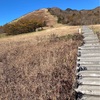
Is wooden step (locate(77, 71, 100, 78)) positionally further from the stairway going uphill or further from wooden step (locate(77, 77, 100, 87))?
wooden step (locate(77, 77, 100, 87))

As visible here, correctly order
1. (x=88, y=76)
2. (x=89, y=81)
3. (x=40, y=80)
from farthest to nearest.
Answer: (x=40, y=80), (x=88, y=76), (x=89, y=81)

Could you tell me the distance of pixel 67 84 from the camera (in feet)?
19.1

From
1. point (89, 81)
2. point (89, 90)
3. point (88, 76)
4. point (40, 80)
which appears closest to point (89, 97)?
point (89, 90)

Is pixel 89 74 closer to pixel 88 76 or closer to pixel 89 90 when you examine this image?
pixel 88 76

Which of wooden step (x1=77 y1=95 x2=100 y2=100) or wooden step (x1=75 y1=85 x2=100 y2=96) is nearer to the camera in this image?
wooden step (x1=77 y1=95 x2=100 y2=100)

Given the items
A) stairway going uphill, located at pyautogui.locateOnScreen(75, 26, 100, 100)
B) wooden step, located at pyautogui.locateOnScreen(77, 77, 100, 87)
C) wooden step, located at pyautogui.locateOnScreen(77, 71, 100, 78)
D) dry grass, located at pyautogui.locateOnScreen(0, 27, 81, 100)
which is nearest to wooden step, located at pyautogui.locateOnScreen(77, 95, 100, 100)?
stairway going uphill, located at pyautogui.locateOnScreen(75, 26, 100, 100)

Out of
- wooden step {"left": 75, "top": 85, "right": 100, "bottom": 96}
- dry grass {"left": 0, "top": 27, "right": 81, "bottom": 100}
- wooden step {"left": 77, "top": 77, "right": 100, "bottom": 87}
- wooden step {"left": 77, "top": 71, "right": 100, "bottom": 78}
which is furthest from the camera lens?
wooden step {"left": 77, "top": 71, "right": 100, "bottom": 78}

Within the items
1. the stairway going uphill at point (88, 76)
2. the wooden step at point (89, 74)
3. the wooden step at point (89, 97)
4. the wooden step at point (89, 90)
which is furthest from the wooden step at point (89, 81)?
the wooden step at point (89, 97)

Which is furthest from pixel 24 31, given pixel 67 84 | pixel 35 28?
pixel 67 84

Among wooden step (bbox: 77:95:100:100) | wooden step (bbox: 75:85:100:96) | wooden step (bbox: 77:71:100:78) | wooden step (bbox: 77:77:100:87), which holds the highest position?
wooden step (bbox: 77:71:100:78)

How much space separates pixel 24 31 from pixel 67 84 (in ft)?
80.0

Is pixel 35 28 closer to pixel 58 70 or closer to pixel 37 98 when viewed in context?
pixel 58 70

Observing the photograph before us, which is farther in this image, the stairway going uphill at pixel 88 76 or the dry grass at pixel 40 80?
the dry grass at pixel 40 80

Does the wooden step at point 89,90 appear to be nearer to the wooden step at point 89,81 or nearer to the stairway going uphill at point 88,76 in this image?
the stairway going uphill at point 88,76
